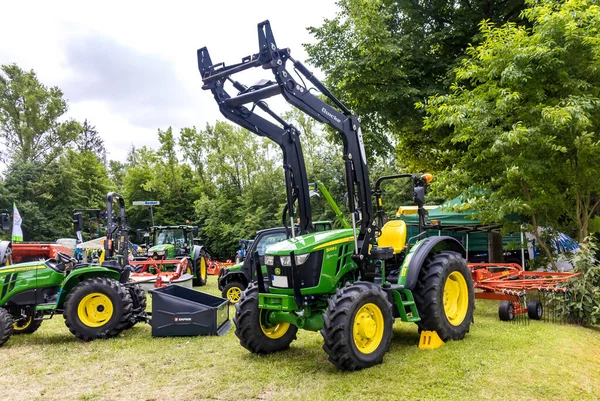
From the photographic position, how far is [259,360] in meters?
5.66

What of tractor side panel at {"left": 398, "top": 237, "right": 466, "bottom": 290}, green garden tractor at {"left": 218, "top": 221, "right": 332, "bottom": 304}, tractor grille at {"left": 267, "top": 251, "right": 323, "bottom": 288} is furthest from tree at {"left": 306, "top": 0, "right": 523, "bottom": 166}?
tractor grille at {"left": 267, "top": 251, "right": 323, "bottom": 288}

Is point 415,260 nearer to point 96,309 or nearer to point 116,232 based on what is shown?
point 96,309

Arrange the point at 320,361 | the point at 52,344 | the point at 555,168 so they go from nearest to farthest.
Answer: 1. the point at 320,361
2. the point at 52,344
3. the point at 555,168

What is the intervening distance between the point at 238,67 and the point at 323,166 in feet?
78.3

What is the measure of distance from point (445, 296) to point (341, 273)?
182 centimetres

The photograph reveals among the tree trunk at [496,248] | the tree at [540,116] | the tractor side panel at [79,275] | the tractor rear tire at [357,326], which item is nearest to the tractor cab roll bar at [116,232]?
the tractor side panel at [79,275]

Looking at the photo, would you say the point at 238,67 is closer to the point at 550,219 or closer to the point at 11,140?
the point at 550,219

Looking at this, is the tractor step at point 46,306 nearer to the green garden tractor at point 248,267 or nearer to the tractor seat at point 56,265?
the tractor seat at point 56,265

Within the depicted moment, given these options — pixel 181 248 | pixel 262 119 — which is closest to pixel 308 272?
pixel 262 119

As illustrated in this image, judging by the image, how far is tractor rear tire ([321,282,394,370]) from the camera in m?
4.78

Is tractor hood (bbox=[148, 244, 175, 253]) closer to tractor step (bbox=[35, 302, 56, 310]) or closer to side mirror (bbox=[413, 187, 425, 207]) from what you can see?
tractor step (bbox=[35, 302, 56, 310])

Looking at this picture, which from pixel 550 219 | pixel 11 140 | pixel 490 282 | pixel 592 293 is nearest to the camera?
pixel 592 293

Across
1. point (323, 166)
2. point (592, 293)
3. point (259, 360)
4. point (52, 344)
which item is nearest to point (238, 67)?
point (259, 360)

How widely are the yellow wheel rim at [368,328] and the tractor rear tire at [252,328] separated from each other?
1253mm
